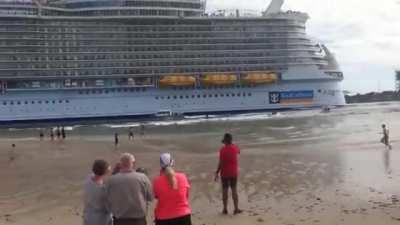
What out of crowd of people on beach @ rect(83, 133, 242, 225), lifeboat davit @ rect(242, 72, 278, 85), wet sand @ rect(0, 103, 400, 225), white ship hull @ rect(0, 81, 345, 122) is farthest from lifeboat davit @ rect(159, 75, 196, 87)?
crowd of people on beach @ rect(83, 133, 242, 225)

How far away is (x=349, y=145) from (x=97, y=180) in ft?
83.9

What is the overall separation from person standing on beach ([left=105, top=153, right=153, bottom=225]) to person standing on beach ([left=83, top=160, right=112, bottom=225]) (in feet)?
0.77

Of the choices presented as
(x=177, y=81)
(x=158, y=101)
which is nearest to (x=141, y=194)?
(x=158, y=101)

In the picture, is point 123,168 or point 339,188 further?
point 339,188

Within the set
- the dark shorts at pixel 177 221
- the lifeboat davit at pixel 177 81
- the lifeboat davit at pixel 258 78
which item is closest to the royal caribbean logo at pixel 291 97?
the lifeboat davit at pixel 258 78

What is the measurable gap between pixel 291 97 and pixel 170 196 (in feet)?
243

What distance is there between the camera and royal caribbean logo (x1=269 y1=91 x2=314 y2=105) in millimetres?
78750

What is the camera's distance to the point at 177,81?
251ft

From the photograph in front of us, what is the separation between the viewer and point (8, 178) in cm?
1947

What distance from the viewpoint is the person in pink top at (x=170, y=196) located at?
245 inches

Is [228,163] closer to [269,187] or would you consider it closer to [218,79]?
[269,187]

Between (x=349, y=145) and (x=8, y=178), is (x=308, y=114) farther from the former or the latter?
(x=8, y=178)

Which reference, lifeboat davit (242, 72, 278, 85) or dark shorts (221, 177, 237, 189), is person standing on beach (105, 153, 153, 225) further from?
lifeboat davit (242, 72, 278, 85)

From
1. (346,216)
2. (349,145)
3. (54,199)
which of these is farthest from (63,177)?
(349,145)
